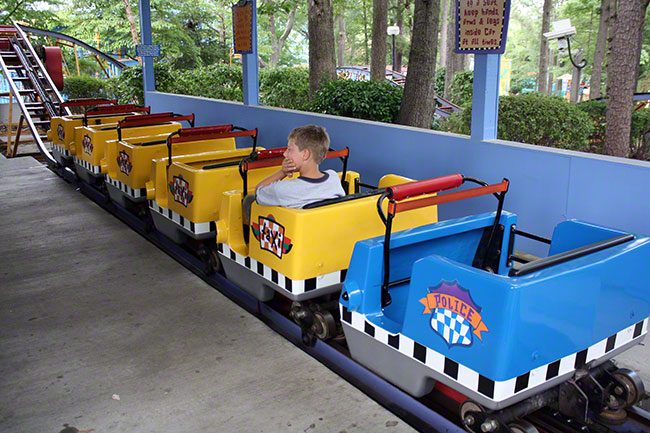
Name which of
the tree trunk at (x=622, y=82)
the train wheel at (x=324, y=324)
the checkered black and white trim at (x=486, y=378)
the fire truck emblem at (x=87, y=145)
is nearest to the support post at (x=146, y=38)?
the fire truck emblem at (x=87, y=145)

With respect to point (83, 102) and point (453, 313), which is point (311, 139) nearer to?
point (453, 313)

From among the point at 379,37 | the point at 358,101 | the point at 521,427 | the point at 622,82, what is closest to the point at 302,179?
the point at 521,427

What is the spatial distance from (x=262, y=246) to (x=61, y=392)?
1.31 meters

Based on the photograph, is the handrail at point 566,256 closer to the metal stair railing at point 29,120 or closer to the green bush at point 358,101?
the green bush at point 358,101

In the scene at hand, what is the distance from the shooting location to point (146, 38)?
10906 mm

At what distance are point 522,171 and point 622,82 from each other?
320 cm

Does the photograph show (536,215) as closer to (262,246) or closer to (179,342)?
(262,246)

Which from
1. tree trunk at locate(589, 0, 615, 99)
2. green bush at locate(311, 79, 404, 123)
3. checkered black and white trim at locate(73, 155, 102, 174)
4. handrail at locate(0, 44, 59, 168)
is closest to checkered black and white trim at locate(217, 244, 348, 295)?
checkered black and white trim at locate(73, 155, 102, 174)

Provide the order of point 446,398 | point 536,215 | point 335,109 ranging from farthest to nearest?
point 335,109, point 536,215, point 446,398

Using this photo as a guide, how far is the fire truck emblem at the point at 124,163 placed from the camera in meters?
5.59

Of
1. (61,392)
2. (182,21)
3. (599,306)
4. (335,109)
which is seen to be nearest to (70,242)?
(61,392)

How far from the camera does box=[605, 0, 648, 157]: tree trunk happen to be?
676 cm

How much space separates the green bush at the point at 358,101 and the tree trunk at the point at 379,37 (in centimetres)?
448

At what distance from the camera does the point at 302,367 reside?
3244 millimetres
